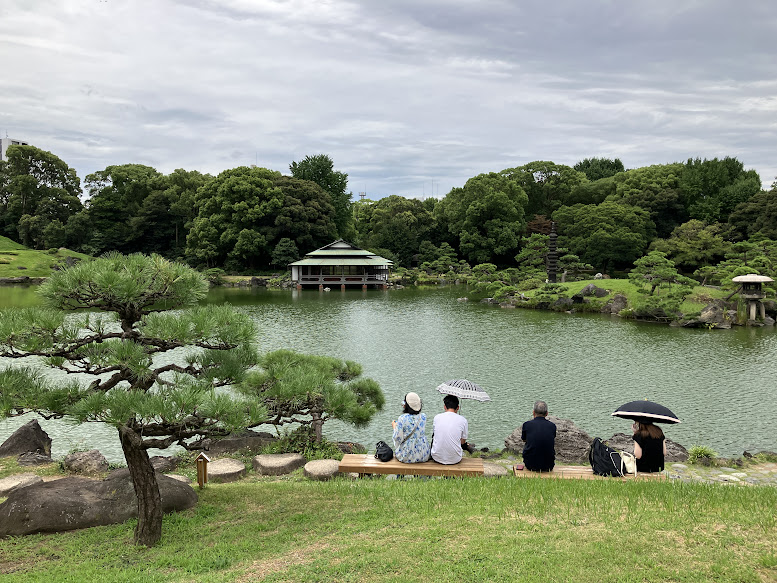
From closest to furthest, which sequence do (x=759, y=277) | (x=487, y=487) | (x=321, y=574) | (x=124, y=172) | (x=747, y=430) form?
(x=321, y=574)
(x=487, y=487)
(x=747, y=430)
(x=759, y=277)
(x=124, y=172)

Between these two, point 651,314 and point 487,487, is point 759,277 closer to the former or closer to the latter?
point 651,314

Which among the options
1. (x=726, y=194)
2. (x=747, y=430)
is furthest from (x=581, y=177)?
(x=747, y=430)

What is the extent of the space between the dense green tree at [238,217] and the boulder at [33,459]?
35.0 m

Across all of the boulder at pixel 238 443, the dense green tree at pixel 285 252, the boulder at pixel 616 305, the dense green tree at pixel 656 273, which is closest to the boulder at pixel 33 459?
the boulder at pixel 238 443

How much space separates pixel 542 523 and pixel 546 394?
7.53 meters

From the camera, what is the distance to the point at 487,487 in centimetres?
527

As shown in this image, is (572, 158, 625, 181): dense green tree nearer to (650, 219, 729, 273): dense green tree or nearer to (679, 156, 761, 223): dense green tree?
(679, 156, 761, 223): dense green tree

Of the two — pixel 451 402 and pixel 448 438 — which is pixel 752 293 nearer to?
pixel 451 402

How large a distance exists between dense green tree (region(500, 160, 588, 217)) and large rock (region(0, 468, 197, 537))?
4711cm

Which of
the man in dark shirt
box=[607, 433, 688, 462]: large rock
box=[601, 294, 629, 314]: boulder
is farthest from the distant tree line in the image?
the man in dark shirt

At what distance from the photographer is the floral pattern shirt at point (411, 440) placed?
5.90 m

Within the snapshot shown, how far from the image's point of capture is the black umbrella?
5.62 metres

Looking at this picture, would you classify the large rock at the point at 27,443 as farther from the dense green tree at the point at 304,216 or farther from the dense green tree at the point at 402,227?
the dense green tree at the point at 402,227

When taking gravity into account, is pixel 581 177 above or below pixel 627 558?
above
